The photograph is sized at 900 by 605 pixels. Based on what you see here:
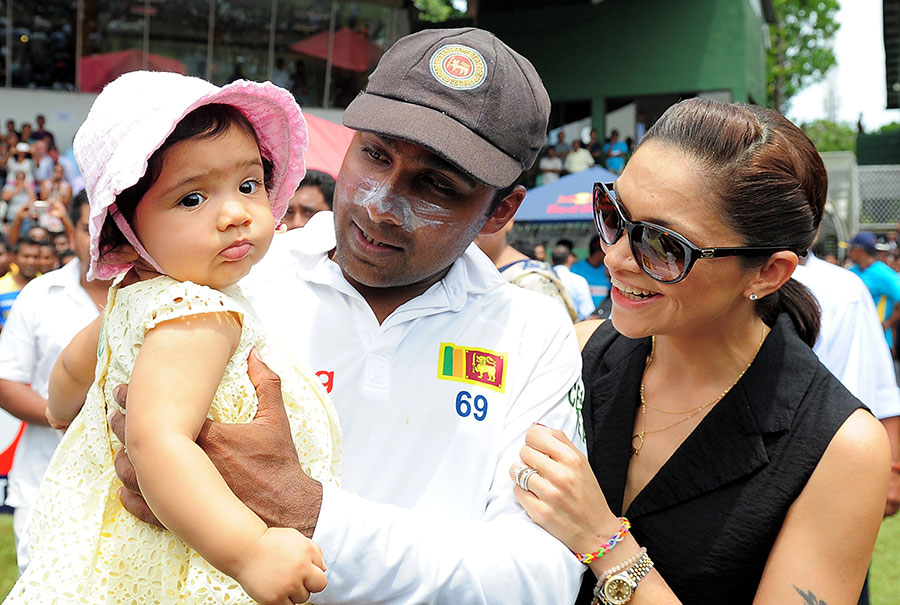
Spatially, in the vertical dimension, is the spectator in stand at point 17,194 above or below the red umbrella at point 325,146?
below

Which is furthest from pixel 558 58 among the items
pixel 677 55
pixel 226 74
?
pixel 226 74

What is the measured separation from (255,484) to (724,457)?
114 centimetres

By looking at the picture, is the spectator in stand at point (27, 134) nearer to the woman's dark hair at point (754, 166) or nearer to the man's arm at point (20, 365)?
the man's arm at point (20, 365)

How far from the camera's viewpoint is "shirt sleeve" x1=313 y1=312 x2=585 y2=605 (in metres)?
1.75

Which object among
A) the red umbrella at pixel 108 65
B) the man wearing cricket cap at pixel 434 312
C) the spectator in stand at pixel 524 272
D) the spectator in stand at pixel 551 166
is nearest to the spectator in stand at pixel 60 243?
the spectator in stand at pixel 524 272

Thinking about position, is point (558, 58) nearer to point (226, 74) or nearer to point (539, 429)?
point (226, 74)

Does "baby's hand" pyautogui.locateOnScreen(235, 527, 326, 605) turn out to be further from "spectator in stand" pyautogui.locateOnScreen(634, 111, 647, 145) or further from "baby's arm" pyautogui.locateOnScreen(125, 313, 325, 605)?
"spectator in stand" pyautogui.locateOnScreen(634, 111, 647, 145)

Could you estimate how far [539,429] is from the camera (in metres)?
1.99

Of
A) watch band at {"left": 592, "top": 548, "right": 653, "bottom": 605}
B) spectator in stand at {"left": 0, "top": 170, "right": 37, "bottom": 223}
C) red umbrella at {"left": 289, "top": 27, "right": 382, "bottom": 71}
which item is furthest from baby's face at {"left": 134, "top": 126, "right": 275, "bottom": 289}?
red umbrella at {"left": 289, "top": 27, "right": 382, "bottom": 71}

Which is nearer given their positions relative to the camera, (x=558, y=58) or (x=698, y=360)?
(x=698, y=360)

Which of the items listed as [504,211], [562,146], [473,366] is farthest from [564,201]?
[473,366]

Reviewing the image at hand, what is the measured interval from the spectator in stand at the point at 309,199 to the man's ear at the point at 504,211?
3061 millimetres

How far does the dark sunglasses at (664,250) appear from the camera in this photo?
2119mm

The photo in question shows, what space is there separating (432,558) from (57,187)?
16420 mm
